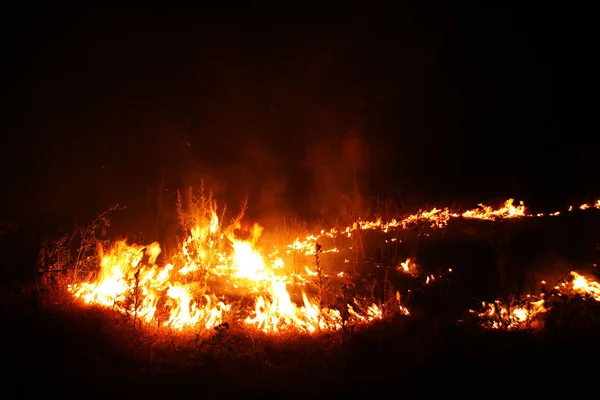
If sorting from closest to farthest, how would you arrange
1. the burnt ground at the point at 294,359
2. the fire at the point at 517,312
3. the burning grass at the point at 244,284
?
the burnt ground at the point at 294,359 < the fire at the point at 517,312 < the burning grass at the point at 244,284

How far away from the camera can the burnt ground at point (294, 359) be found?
3912 mm

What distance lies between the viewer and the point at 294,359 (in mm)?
4582

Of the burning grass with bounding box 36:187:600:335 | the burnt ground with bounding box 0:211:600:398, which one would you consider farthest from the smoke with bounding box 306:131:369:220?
the burnt ground with bounding box 0:211:600:398

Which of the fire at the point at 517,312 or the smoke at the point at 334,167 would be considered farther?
the smoke at the point at 334,167

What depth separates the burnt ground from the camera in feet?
12.8

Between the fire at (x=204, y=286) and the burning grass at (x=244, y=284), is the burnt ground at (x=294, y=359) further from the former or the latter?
the fire at (x=204, y=286)

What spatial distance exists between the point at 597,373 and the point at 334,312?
2.97m

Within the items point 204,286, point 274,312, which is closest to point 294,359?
point 274,312

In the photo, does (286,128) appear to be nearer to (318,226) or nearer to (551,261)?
(318,226)

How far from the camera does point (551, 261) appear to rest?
766cm

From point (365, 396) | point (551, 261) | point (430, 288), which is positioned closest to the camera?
point (365, 396)

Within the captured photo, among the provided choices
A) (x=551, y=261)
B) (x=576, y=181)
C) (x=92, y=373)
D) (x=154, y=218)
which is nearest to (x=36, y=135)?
(x=154, y=218)

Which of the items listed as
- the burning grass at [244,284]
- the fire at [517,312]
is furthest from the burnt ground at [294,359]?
the burning grass at [244,284]

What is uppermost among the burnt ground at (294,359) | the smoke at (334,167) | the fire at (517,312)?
the smoke at (334,167)
